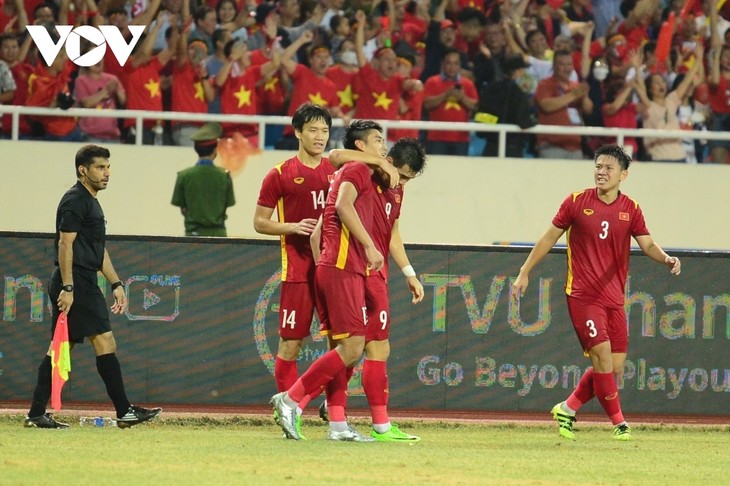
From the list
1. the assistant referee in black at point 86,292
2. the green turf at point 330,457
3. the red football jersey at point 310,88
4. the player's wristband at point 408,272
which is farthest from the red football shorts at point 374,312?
the red football jersey at point 310,88

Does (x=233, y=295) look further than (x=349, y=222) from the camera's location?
Yes

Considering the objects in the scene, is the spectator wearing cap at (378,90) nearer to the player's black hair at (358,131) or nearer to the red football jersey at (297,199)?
the red football jersey at (297,199)

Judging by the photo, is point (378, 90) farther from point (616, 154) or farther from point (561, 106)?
point (616, 154)

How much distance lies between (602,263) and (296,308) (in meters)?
2.45

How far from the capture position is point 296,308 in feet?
31.1

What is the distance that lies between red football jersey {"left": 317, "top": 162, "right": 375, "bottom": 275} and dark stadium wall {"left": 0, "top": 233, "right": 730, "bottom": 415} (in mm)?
2885

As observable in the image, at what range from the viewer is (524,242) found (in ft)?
51.6

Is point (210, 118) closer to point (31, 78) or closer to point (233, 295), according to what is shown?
point (31, 78)

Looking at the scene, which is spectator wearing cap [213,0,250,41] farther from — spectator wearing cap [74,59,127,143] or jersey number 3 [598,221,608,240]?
jersey number 3 [598,221,608,240]

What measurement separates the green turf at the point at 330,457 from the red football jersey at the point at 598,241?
120 centimetres

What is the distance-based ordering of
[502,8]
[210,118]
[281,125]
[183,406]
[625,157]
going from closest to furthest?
[625,157] → [183,406] → [210,118] → [281,125] → [502,8]

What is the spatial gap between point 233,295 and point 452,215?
16.4 feet

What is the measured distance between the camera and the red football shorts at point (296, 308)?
31.1 feet

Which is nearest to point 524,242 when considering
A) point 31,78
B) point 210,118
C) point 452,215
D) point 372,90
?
point 452,215
